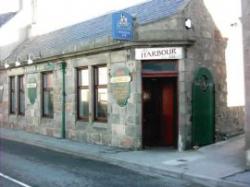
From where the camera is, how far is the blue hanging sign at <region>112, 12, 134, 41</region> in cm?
1376

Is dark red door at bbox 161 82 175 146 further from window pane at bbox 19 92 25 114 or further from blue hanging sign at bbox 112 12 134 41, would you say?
window pane at bbox 19 92 25 114

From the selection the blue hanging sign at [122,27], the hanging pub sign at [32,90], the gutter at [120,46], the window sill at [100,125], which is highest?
the blue hanging sign at [122,27]

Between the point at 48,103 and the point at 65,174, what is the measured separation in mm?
9550

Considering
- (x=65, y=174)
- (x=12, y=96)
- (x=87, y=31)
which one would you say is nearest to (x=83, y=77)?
(x=87, y=31)

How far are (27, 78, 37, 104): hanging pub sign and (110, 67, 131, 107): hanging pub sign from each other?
21.2 feet

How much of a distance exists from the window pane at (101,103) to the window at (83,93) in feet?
2.35

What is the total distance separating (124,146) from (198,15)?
4.71 m


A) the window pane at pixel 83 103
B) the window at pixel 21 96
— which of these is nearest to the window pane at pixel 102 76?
the window pane at pixel 83 103

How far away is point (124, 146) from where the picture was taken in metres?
14.7

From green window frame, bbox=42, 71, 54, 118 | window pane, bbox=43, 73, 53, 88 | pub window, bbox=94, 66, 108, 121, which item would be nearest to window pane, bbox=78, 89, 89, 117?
pub window, bbox=94, 66, 108, 121

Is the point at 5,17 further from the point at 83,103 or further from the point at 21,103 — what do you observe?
the point at 83,103

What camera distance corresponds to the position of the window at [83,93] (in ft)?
56.3

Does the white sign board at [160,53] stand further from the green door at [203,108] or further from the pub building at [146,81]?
the green door at [203,108]

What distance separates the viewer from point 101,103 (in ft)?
53.5
